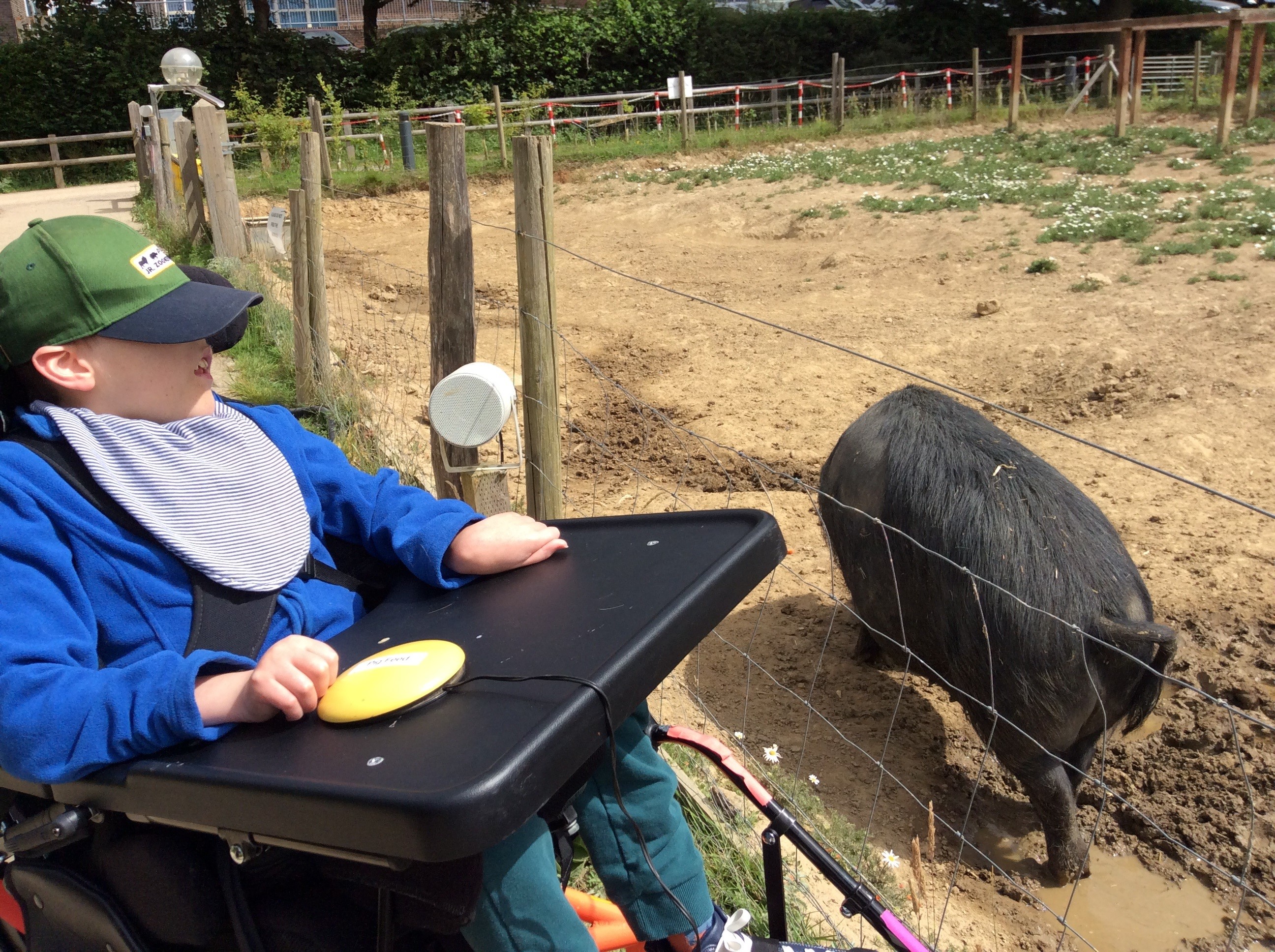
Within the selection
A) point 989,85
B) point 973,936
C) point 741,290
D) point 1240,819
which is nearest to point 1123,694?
point 1240,819

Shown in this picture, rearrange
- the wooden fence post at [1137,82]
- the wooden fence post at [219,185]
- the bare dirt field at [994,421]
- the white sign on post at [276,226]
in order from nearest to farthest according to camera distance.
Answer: the bare dirt field at [994,421]
the white sign on post at [276,226]
the wooden fence post at [219,185]
the wooden fence post at [1137,82]

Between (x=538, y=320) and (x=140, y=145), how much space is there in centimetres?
1392

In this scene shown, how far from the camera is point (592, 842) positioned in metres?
1.53

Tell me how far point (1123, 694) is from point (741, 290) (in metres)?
6.82

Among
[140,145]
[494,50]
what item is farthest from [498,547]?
[494,50]

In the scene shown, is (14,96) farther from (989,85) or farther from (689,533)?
(689,533)

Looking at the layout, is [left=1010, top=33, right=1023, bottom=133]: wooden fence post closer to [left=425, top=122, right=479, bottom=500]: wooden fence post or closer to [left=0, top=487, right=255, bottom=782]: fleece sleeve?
[left=425, top=122, right=479, bottom=500]: wooden fence post

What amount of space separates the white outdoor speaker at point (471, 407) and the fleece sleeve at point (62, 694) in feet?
4.26

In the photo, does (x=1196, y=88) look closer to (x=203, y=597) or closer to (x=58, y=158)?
(x=203, y=597)

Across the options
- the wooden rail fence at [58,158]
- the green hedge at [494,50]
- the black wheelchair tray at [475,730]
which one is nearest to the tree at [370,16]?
the green hedge at [494,50]

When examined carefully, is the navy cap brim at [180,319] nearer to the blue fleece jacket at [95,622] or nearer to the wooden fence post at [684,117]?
the blue fleece jacket at [95,622]

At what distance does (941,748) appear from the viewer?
11.8 ft

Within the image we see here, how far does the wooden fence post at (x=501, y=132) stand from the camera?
56.7 ft

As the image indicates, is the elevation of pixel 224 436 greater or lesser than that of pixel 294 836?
greater
